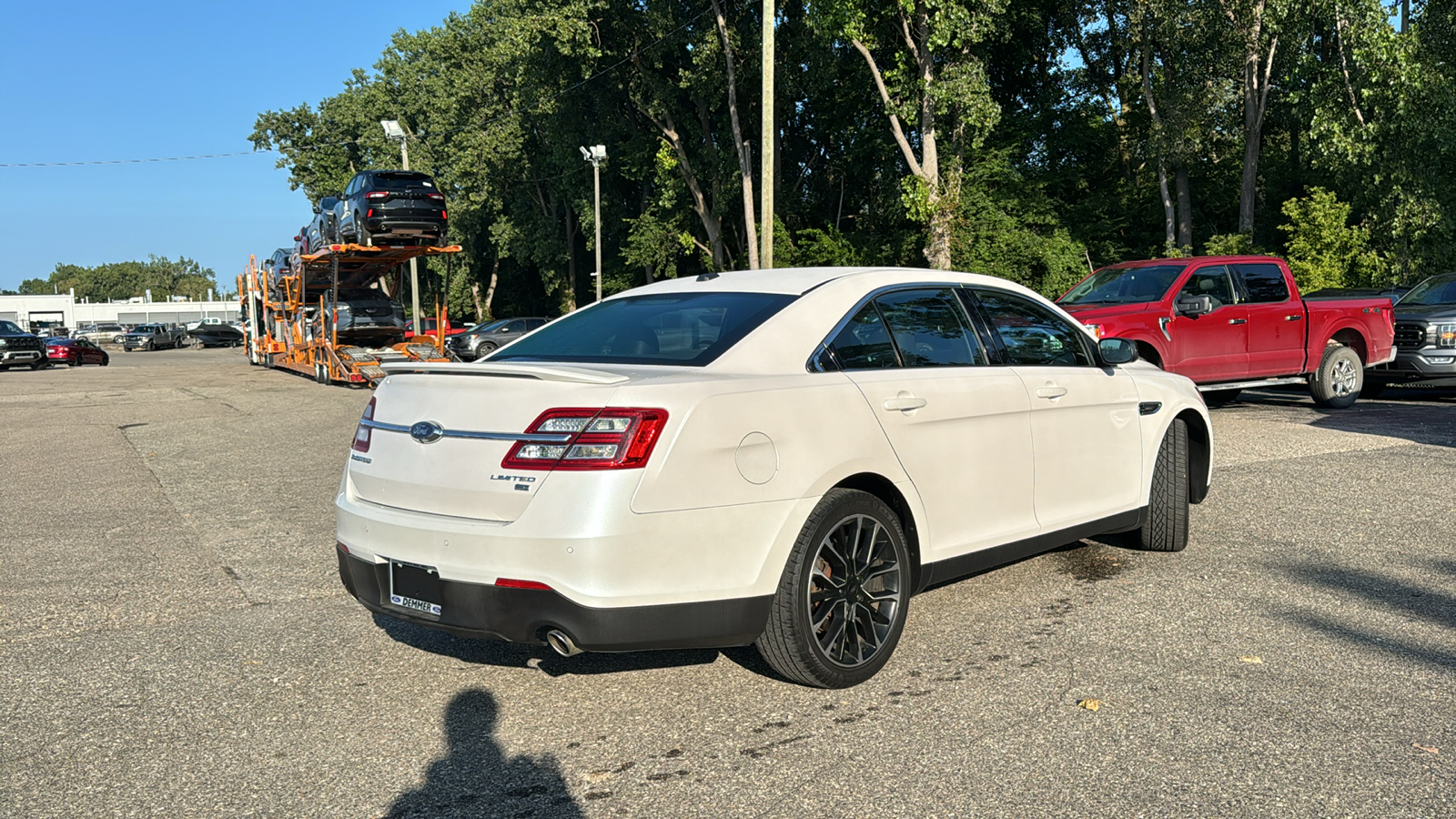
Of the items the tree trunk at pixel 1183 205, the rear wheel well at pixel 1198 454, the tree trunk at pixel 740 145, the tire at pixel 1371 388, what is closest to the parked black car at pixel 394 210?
the tree trunk at pixel 740 145

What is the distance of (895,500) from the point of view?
445 cm

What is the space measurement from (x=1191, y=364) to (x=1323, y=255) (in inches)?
710

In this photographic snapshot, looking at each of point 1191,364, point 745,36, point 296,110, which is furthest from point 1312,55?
point 296,110

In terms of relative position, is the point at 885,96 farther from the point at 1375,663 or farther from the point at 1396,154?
the point at 1375,663

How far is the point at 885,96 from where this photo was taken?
2912cm

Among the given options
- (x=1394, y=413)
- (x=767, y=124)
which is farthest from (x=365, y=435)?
(x=767, y=124)

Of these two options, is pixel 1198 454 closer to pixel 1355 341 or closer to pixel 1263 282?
pixel 1263 282

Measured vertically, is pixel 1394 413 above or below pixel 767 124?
below

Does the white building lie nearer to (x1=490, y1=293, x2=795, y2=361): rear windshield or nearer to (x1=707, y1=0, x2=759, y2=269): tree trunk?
(x1=707, y1=0, x2=759, y2=269): tree trunk

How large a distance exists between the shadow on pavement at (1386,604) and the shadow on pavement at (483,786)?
344cm

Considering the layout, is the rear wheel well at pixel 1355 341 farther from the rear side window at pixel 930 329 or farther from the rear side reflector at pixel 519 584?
the rear side reflector at pixel 519 584

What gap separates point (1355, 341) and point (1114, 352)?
408 inches

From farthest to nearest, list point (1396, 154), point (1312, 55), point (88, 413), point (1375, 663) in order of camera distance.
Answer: point (1312, 55) < point (1396, 154) < point (88, 413) < point (1375, 663)

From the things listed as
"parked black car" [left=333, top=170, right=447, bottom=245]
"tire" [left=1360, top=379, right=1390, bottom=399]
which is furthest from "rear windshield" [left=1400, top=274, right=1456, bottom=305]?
"parked black car" [left=333, top=170, right=447, bottom=245]
